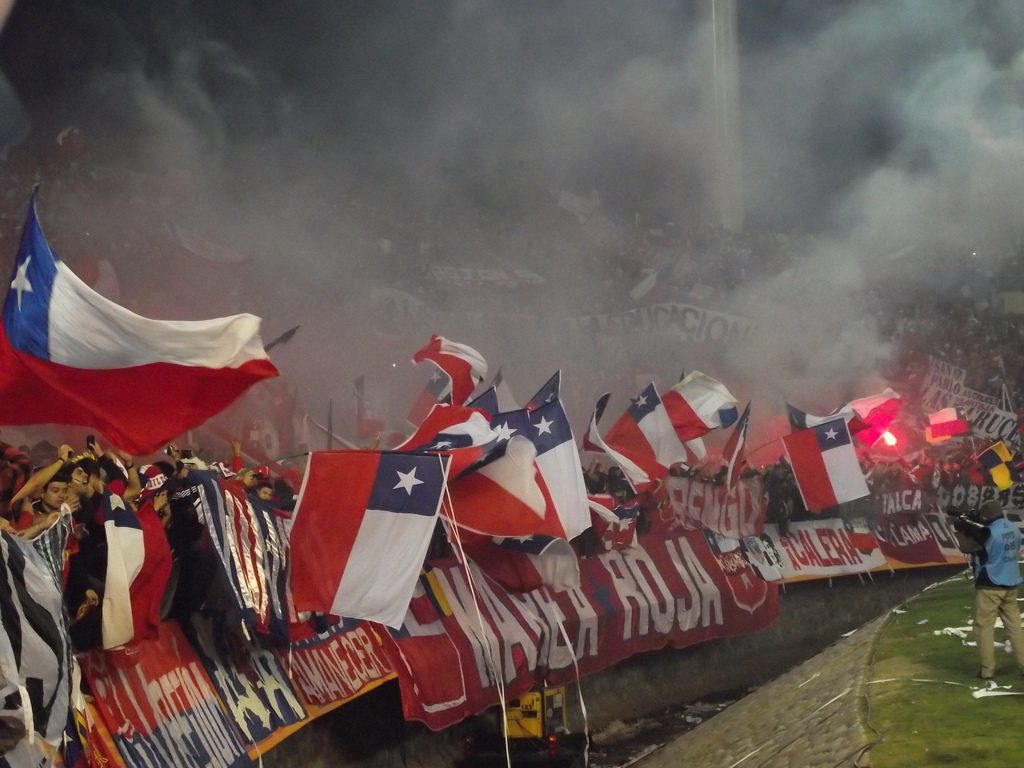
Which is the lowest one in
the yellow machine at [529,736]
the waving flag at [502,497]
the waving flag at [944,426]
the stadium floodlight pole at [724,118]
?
the yellow machine at [529,736]

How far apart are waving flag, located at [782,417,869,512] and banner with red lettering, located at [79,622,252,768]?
26.8 ft

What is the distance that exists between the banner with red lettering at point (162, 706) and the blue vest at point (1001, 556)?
543cm

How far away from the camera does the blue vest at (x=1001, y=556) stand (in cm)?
905

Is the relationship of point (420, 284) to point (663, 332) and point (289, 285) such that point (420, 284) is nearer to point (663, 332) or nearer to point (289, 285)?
point (289, 285)

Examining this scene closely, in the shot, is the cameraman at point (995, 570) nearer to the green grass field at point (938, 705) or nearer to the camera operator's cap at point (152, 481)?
the green grass field at point (938, 705)

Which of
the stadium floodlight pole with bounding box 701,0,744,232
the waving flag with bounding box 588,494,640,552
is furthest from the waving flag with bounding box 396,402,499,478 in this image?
the stadium floodlight pole with bounding box 701,0,744,232

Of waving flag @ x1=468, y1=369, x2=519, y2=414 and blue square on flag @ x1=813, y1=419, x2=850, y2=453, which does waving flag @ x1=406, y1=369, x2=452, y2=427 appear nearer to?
waving flag @ x1=468, y1=369, x2=519, y2=414

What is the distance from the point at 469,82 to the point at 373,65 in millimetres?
2536

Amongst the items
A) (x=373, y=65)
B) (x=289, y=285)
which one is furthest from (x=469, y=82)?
(x=289, y=285)

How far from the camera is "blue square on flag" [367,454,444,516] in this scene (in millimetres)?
7344

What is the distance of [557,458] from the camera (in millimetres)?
9445

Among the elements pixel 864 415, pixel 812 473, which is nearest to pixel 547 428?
pixel 812 473

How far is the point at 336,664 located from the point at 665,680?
218 inches

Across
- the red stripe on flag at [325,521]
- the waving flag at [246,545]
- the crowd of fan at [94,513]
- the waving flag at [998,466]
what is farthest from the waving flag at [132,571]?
the waving flag at [998,466]
